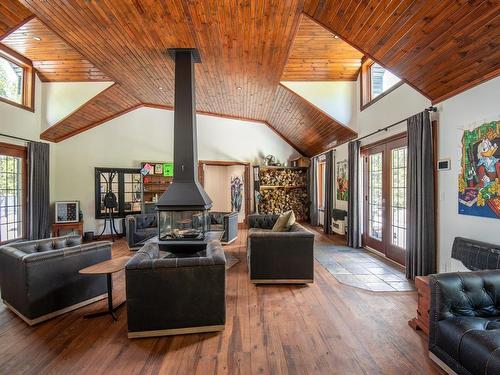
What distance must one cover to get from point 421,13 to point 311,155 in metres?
6.15

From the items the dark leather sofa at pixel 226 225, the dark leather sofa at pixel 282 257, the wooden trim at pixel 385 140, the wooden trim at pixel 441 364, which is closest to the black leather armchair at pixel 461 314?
the wooden trim at pixel 441 364

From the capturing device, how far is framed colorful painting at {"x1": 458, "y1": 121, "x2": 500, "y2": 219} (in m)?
2.59

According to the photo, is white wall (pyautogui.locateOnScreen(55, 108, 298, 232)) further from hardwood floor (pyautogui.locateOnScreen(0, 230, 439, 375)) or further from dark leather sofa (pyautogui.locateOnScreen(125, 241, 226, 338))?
dark leather sofa (pyautogui.locateOnScreen(125, 241, 226, 338))

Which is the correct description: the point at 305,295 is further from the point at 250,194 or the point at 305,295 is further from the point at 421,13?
the point at 250,194

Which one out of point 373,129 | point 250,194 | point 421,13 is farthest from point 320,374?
point 250,194

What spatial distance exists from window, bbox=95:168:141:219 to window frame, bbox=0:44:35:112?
2047 millimetres

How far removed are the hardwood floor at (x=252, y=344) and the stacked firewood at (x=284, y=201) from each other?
535cm

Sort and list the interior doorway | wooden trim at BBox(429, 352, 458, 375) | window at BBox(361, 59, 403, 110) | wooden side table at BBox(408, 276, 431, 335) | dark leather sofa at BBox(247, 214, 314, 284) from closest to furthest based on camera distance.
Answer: wooden trim at BBox(429, 352, 458, 375)
wooden side table at BBox(408, 276, 431, 335)
dark leather sofa at BBox(247, 214, 314, 284)
window at BBox(361, 59, 403, 110)
the interior doorway

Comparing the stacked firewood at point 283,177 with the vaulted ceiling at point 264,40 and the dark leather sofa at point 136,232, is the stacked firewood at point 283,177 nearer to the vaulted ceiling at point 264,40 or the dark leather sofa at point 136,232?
the vaulted ceiling at point 264,40

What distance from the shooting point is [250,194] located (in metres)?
8.26

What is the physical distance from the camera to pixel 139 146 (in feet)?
24.2

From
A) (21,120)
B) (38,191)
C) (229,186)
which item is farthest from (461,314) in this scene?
(21,120)

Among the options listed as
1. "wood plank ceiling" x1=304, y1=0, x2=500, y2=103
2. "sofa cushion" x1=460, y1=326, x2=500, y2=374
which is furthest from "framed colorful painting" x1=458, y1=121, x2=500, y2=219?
"sofa cushion" x1=460, y1=326, x2=500, y2=374

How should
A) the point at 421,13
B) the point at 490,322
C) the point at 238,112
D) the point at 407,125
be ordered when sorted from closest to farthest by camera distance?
the point at 490,322 → the point at 421,13 → the point at 407,125 → the point at 238,112
